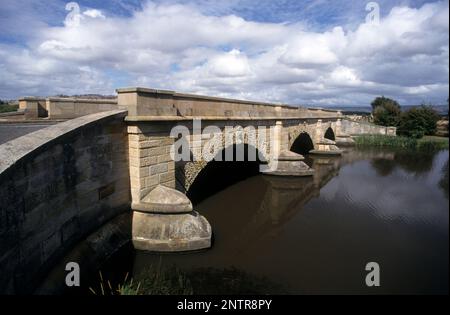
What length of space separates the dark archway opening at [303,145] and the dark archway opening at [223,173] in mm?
9584

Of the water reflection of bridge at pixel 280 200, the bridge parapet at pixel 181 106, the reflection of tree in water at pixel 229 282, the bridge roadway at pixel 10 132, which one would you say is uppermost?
the bridge parapet at pixel 181 106

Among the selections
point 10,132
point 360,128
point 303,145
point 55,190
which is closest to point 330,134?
point 360,128

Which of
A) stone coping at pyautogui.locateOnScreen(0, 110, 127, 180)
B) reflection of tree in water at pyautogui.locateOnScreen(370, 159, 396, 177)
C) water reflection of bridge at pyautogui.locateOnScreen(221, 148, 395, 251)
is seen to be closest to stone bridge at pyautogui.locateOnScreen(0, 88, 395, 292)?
stone coping at pyautogui.locateOnScreen(0, 110, 127, 180)

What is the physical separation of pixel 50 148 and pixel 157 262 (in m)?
3.49

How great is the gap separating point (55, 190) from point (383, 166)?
20493mm

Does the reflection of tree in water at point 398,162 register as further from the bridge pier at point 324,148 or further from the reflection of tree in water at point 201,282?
the reflection of tree in water at point 201,282

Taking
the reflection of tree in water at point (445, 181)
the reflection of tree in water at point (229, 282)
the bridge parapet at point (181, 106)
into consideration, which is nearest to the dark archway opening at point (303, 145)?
the bridge parapet at point (181, 106)

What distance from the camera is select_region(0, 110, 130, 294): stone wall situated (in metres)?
4.32

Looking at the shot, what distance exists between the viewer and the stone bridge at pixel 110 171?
14.9 feet

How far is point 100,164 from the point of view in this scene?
6.72 metres

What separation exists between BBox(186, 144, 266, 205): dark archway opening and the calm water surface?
724 millimetres
